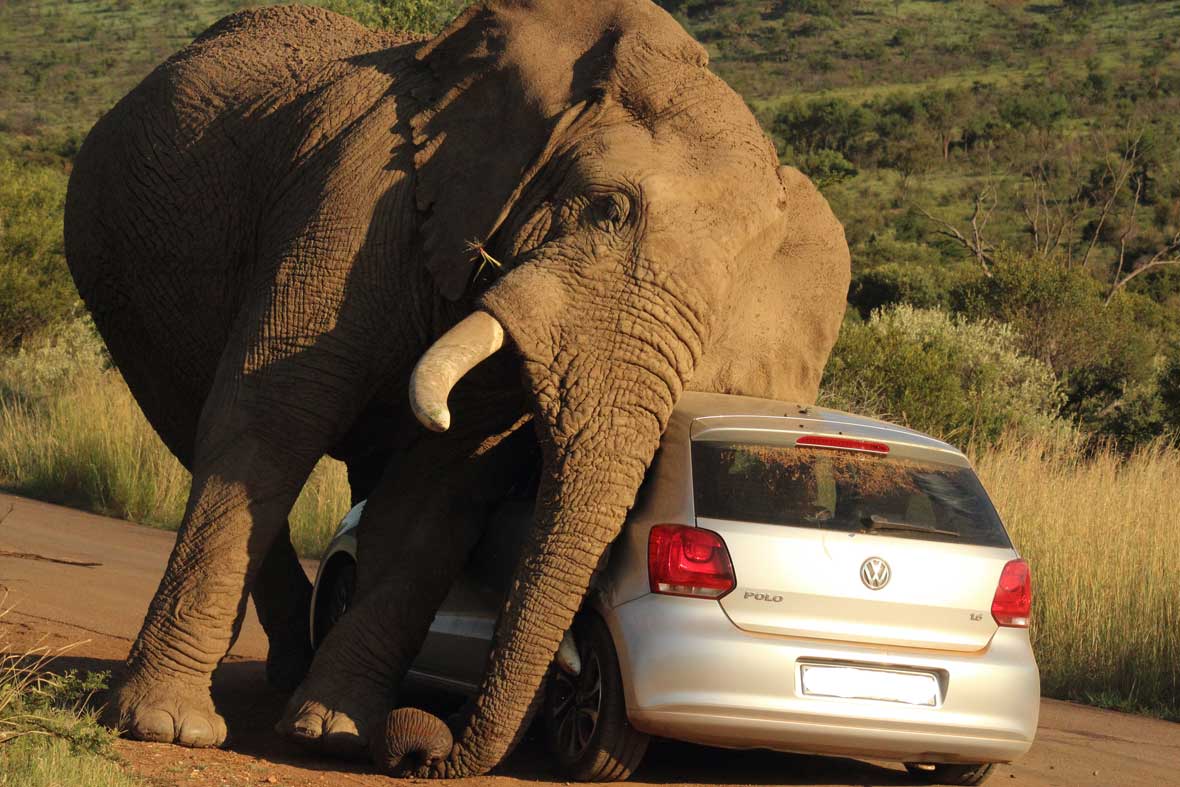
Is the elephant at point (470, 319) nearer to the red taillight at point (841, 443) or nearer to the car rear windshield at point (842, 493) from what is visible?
the car rear windshield at point (842, 493)

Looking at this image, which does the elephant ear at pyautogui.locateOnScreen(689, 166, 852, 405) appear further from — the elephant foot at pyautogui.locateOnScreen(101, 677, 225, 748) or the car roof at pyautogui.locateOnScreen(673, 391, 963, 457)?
the elephant foot at pyautogui.locateOnScreen(101, 677, 225, 748)

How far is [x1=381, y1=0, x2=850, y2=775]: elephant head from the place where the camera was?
667 cm

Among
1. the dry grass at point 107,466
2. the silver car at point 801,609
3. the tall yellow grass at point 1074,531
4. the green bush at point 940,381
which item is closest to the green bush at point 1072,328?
the green bush at point 940,381

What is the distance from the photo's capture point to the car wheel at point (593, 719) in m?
6.74

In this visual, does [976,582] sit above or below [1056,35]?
above

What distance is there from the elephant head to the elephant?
1cm

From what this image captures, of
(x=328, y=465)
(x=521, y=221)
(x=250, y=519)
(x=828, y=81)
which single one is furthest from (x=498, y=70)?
(x=828, y=81)

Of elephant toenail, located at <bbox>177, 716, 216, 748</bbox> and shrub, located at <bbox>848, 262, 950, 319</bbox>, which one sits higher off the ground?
elephant toenail, located at <bbox>177, 716, 216, 748</bbox>

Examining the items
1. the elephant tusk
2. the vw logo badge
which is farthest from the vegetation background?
the elephant tusk

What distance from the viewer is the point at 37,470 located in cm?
1928

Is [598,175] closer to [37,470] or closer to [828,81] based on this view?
[37,470]

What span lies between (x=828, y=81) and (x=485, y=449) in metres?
61.3

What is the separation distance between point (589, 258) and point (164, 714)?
102 inches

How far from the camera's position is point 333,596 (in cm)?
941
